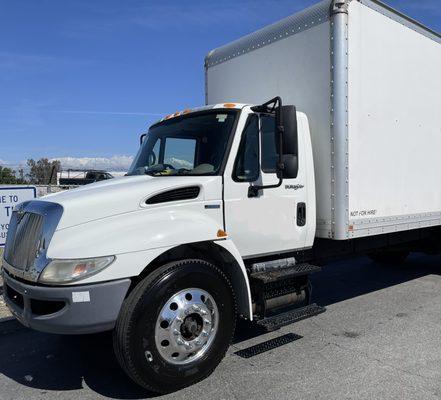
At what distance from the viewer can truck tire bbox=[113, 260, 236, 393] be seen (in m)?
3.57

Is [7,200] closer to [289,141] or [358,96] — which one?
[289,141]

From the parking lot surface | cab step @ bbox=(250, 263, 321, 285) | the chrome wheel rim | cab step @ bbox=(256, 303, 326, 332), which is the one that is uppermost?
cab step @ bbox=(250, 263, 321, 285)

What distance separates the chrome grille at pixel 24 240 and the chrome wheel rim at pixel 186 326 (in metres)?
1.12

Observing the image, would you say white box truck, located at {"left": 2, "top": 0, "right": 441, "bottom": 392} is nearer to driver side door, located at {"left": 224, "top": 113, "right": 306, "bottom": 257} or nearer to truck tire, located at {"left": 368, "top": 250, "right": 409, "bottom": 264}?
driver side door, located at {"left": 224, "top": 113, "right": 306, "bottom": 257}

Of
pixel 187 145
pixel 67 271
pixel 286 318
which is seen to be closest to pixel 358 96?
pixel 187 145

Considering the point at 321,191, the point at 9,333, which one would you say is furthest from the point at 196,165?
the point at 9,333

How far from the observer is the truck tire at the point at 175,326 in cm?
357

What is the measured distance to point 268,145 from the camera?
463 cm

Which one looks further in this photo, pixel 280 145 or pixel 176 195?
pixel 280 145

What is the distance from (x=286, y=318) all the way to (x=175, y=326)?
1251 mm

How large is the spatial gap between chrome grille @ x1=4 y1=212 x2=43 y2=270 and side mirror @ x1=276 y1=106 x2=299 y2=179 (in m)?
2.17

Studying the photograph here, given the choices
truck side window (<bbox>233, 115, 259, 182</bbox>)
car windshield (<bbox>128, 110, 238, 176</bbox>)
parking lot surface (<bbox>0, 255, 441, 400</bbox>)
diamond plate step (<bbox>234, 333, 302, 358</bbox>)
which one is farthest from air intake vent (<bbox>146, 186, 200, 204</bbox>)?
diamond plate step (<bbox>234, 333, 302, 358</bbox>)

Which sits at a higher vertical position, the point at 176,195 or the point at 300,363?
the point at 176,195

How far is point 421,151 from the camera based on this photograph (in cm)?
618
